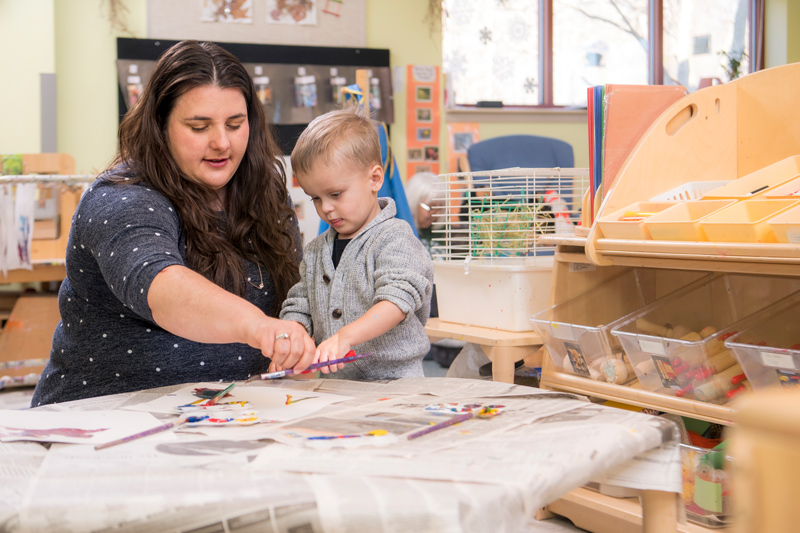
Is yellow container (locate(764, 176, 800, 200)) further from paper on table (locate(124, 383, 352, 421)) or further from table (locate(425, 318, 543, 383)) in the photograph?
paper on table (locate(124, 383, 352, 421))

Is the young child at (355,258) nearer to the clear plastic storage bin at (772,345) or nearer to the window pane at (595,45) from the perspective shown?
the clear plastic storage bin at (772,345)

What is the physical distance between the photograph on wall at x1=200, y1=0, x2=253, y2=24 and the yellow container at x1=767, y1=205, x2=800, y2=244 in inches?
142

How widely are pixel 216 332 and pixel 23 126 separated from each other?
3445 millimetres

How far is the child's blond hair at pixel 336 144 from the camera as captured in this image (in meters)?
1.31

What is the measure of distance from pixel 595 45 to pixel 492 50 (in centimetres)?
79

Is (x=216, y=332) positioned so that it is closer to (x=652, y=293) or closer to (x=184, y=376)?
(x=184, y=376)

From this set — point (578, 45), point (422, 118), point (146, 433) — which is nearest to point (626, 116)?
point (146, 433)

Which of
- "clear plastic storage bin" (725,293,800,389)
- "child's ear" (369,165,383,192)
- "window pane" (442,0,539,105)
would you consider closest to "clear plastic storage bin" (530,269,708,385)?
"clear plastic storage bin" (725,293,800,389)

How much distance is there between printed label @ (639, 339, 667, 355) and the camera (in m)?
1.39

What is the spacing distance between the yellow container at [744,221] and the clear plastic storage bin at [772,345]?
0.61 ft

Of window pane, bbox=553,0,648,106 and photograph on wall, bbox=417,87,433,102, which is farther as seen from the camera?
window pane, bbox=553,0,648,106

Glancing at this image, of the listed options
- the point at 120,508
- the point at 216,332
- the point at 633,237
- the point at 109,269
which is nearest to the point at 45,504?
the point at 120,508

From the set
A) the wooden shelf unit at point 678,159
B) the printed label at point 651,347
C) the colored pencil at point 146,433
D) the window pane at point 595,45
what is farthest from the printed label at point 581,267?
the window pane at point 595,45

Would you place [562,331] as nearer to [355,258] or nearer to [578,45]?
[355,258]
